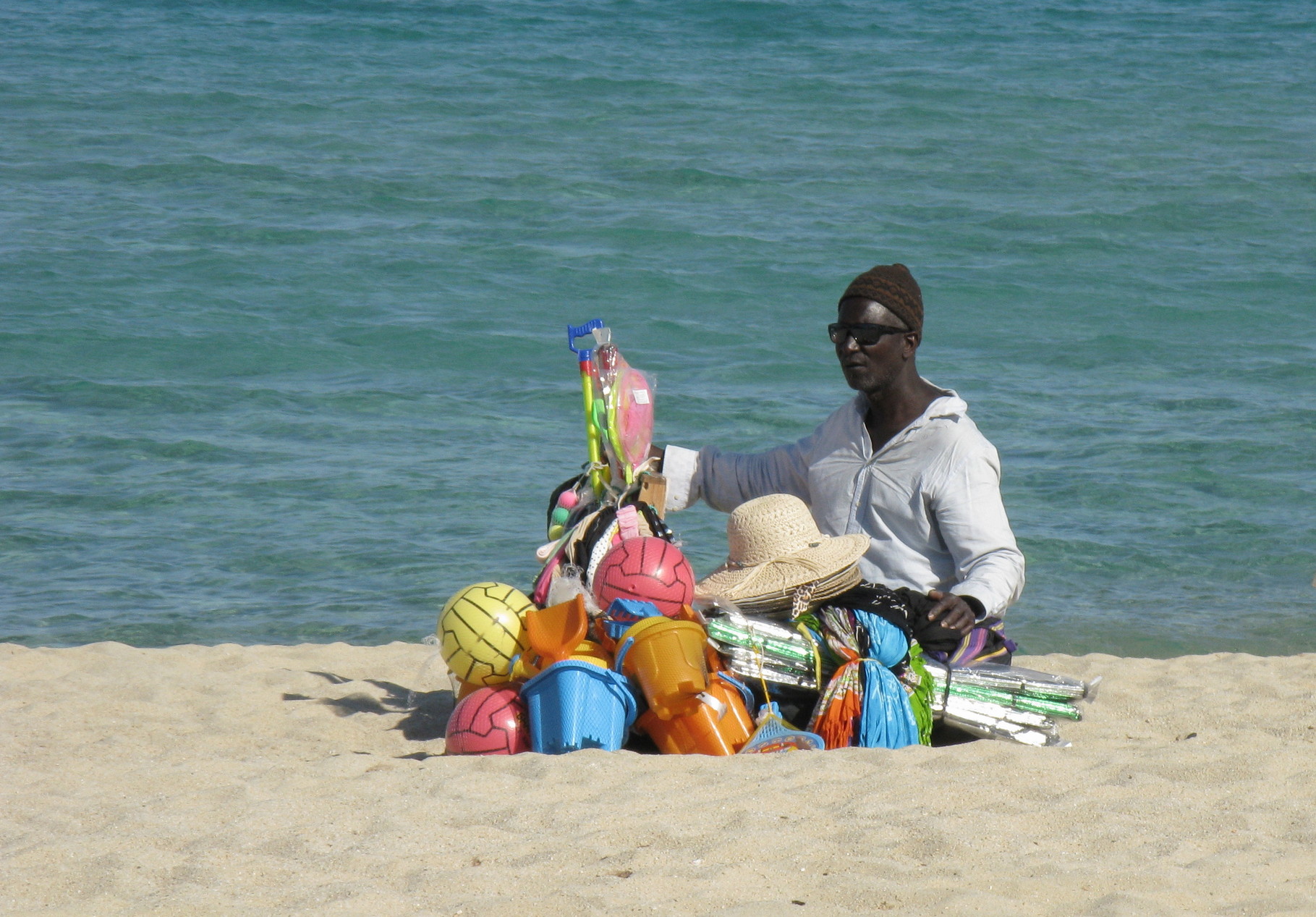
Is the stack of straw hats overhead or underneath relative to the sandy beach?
overhead

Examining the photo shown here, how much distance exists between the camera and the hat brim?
4.55 meters

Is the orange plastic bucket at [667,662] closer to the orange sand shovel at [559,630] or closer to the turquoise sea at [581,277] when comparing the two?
the orange sand shovel at [559,630]

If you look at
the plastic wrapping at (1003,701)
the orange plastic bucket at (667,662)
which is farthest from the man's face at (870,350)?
the orange plastic bucket at (667,662)

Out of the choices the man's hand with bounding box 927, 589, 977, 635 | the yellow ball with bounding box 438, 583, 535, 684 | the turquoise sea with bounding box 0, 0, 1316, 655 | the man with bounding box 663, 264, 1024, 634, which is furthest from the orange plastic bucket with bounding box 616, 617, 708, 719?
the turquoise sea with bounding box 0, 0, 1316, 655

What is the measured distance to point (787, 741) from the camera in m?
4.39

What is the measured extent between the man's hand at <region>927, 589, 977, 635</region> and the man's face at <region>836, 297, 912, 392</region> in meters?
0.79

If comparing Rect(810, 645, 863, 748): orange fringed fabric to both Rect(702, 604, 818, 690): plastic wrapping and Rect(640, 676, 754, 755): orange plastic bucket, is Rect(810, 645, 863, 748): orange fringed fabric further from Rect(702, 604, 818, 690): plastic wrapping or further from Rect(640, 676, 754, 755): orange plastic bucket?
Rect(640, 676, 754, 755): orange plastic bucket

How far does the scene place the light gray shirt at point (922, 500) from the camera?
477 cm

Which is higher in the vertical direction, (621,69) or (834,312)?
(621,69)

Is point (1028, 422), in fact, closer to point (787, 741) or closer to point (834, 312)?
point (834, 312)

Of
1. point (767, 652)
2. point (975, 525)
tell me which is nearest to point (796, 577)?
point (767, 652)

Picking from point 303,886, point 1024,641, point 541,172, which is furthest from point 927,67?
point 303,886

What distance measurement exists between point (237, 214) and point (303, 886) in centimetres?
1495

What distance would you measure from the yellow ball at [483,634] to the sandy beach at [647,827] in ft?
1.04
